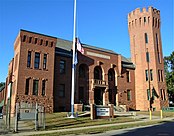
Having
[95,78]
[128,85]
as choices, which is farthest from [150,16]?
[95,78]

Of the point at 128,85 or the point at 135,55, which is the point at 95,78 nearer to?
the point at 128,85

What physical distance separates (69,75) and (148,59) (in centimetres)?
1733

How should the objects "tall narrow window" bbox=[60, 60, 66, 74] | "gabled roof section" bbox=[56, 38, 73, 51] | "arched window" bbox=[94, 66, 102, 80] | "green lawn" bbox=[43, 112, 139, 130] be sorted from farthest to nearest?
"arched window" bbox=[94, 66, 102, 80] < "gabled roof section" bbox=[56, 38, 73, 51] < "tall narrow window" bbox=[60, 60, 66, 74] < "green lawn" bbox=[43, 112, 139, 130]

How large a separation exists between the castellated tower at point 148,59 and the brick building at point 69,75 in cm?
19

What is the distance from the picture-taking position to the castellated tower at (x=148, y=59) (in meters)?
41.2

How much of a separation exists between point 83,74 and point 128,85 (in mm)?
10381

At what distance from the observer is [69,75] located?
35.3 metres

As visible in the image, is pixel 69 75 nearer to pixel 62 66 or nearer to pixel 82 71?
pixel 62 66

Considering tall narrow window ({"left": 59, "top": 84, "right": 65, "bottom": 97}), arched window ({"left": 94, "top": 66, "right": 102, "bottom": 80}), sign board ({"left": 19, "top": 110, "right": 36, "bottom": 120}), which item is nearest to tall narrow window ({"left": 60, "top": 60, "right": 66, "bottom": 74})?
tall narrow window ({"left": 59, "top": 84, "right": 65, "bottom": 97})

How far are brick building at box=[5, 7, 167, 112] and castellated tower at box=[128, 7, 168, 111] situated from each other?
186mm

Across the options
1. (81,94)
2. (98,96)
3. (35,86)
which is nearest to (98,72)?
(98,96)

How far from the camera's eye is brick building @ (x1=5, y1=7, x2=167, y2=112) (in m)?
30.1

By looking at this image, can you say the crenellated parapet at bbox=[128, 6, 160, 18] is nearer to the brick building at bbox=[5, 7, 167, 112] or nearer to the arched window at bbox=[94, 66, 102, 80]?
the brick building at bbox=[5, 7, 167, 112]

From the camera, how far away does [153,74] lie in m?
41.8
